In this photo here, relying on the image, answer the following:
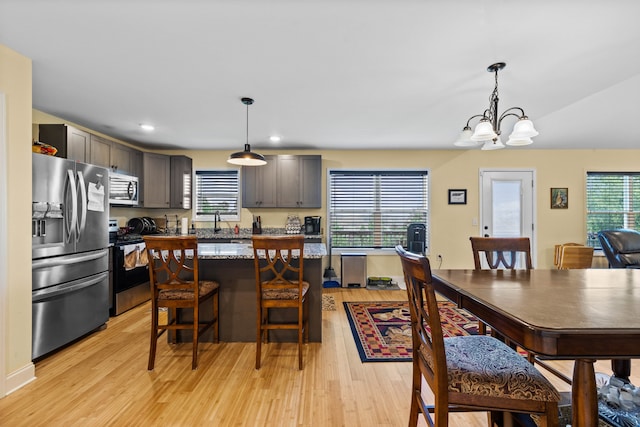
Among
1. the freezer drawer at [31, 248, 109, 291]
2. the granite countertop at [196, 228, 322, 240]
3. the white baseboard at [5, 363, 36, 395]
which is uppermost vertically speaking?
the granite countertop at [196, 228, 322, 240]

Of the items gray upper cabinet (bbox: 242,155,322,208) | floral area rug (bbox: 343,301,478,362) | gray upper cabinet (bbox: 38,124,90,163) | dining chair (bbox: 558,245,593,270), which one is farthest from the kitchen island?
dining chair (bbox: 558,245,593,270)

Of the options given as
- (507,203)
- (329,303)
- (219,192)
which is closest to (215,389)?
(329,303)

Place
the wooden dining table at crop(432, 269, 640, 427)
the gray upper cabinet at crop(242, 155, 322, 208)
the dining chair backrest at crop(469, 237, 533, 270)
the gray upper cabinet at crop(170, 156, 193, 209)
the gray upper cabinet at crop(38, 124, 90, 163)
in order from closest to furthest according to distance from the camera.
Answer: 1. the wooden dining table at crop(432, 269, 640, 427)
2. the dining chair backrest at crop(469, 237, 533, 270)
3. the gray upper cabinet at crop(38, 124, 90, 163)
4. the gray upper cabinet at crop(170, 156, 193, 209)
5. the gray upper cabinet at crop(242, 155, 322, 208)

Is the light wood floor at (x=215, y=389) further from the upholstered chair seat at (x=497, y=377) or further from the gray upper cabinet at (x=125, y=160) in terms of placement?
the gray upper cabinet at (x=125, y=160)

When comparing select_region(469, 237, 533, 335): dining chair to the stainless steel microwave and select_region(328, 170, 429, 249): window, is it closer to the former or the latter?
select_region(328, 170, 429, 249): window

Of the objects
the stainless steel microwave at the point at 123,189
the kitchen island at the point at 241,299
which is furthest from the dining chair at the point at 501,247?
the stainless steel microwave at the point at 123,189

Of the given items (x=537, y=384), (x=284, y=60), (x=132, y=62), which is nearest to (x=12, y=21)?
(x=132, y=62)

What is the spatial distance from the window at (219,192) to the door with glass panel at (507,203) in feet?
14.4

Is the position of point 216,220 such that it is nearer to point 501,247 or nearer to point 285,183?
point 285,183

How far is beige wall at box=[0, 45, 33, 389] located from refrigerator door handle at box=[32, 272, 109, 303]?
251mm

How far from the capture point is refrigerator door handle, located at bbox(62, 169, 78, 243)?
8.35 feet

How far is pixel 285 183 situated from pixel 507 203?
12.9ft

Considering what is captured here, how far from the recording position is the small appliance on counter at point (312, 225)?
16.6 feet

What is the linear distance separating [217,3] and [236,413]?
2.39 m
